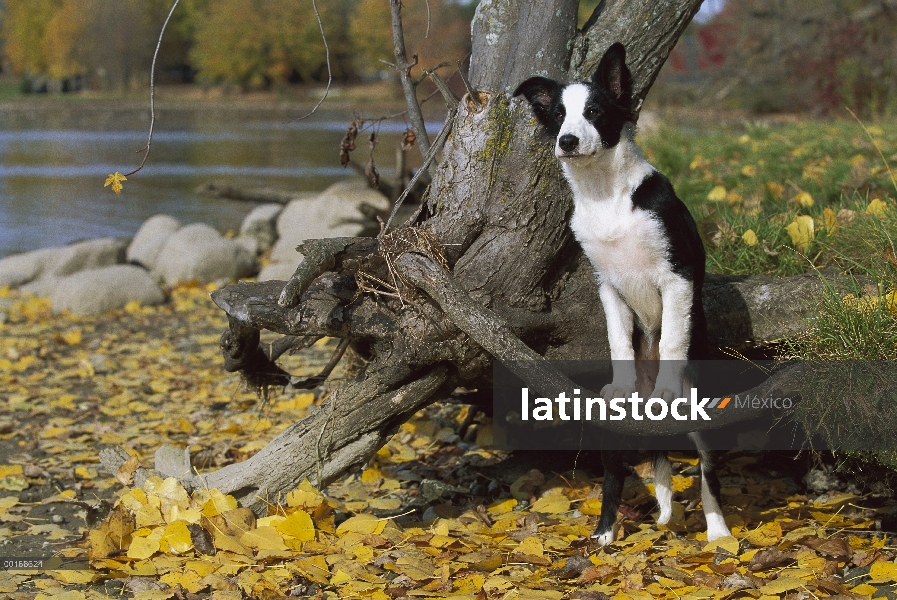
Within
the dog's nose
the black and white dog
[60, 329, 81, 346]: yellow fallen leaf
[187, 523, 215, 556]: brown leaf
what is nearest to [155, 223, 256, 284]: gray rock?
[60, 329, 81, 346]: yellow fallen leaf

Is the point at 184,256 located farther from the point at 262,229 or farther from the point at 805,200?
the point at 805,200

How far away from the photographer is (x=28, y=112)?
53719 mm

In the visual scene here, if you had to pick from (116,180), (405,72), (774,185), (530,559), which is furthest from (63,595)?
(774,185)


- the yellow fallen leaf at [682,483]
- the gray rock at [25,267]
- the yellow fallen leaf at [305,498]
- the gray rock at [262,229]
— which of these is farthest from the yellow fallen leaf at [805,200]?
the gray rock at [25,267]

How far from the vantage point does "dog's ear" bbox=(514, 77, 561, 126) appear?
3309mm

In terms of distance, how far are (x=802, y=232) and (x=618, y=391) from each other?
1.68 metres

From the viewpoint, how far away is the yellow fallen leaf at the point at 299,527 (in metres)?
3.64

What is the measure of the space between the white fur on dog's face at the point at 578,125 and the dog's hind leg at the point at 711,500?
46.8 inches

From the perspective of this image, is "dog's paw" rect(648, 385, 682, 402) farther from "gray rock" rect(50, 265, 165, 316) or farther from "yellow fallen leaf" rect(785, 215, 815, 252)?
"gray rock" rect(50, 265, 165, 316)

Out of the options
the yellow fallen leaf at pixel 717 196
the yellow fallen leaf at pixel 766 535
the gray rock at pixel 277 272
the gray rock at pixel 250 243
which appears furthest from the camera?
the gray rock at pixel 250 243

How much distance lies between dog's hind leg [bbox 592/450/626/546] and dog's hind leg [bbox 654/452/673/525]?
0.14 meters

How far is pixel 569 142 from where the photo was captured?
10.2ft

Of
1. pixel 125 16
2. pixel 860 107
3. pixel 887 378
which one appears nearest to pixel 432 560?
pixel 887 378

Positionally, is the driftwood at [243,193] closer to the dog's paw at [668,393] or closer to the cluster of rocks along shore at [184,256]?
the cluster of rocks along shore at [184,256]
